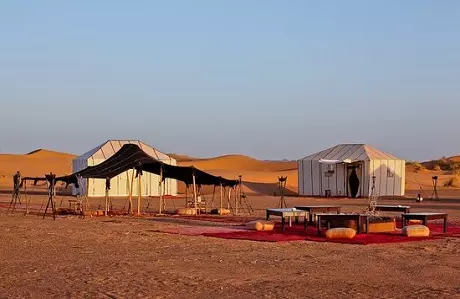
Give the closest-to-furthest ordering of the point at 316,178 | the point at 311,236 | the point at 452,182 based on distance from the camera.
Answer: the point at 311,236, the point at 316,178, the point at 452,182

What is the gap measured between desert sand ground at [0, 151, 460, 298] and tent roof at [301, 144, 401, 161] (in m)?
23.9

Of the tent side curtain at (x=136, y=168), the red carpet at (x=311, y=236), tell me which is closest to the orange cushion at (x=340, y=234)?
the red carpet at (x=311, y=236)

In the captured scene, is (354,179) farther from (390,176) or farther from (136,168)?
(136,168)

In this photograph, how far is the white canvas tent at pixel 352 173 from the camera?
41062 millimetres

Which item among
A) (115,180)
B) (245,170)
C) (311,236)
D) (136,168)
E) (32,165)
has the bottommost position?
(311,236)

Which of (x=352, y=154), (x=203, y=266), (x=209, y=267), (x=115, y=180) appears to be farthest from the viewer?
(x=352, y=154)

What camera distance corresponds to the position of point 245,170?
81375 mm

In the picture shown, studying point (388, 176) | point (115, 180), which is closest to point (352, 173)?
point (388, 176)

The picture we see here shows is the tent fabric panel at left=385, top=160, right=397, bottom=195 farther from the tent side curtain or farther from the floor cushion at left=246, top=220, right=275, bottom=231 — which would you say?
the floor cushion at left=246, top=220, right=275, bottom=231

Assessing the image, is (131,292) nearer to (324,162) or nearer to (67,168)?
(324,162)

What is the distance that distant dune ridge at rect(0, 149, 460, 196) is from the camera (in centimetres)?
5356

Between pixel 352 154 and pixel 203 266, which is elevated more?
pixel 352 154

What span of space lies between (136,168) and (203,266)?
583 inches

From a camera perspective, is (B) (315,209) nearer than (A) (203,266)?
No
